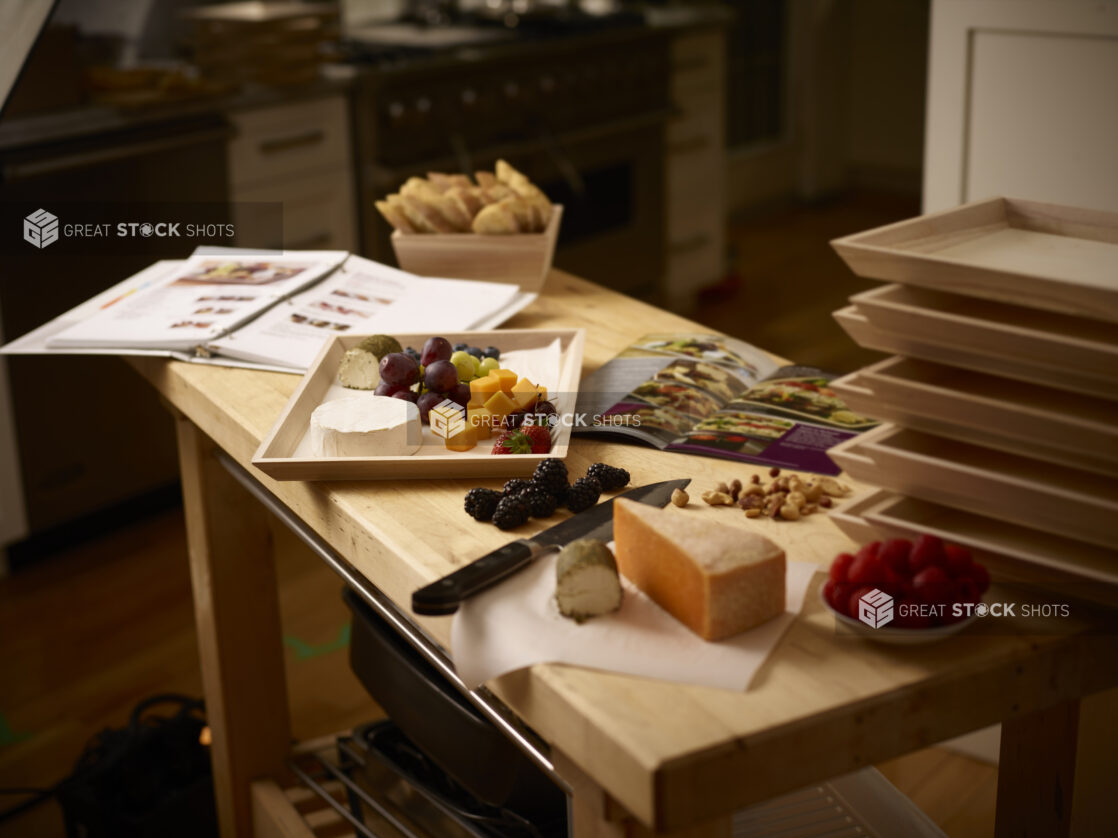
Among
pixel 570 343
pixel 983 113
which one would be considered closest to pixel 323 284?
pixel 570 343

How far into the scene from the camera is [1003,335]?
2.80 feet

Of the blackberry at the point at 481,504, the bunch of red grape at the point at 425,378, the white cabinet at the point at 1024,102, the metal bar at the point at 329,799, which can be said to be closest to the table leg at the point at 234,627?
the metal bar at the point at 329,799

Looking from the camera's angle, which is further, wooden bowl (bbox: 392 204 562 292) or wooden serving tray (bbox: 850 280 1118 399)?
wooden bowl (bbox: 392 204 562 292)

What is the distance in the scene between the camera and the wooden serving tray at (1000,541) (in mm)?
867

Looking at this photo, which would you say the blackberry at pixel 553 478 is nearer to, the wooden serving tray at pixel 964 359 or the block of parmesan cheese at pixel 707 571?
the block of parmesan cheese at pixel 707 571

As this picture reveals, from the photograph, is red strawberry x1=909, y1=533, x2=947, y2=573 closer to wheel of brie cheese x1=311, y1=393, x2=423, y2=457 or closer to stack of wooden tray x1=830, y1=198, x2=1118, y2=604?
stack of wooden tray x1=830, y1=198, x2=1118, y2=604

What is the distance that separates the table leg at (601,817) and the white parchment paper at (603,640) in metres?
0.08

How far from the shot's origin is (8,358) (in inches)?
101

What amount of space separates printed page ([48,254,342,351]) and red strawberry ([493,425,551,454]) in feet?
1.75

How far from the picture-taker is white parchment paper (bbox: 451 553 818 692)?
82 centimetres

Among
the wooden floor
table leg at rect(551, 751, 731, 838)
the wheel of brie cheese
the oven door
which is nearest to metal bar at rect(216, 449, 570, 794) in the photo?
table leg at rect(551, 751, 731, 838)

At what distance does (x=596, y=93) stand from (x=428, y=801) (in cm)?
275

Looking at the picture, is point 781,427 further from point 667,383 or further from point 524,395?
point 524,395

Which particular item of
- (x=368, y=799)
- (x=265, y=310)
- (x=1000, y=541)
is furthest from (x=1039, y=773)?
(x=265, y=310)
